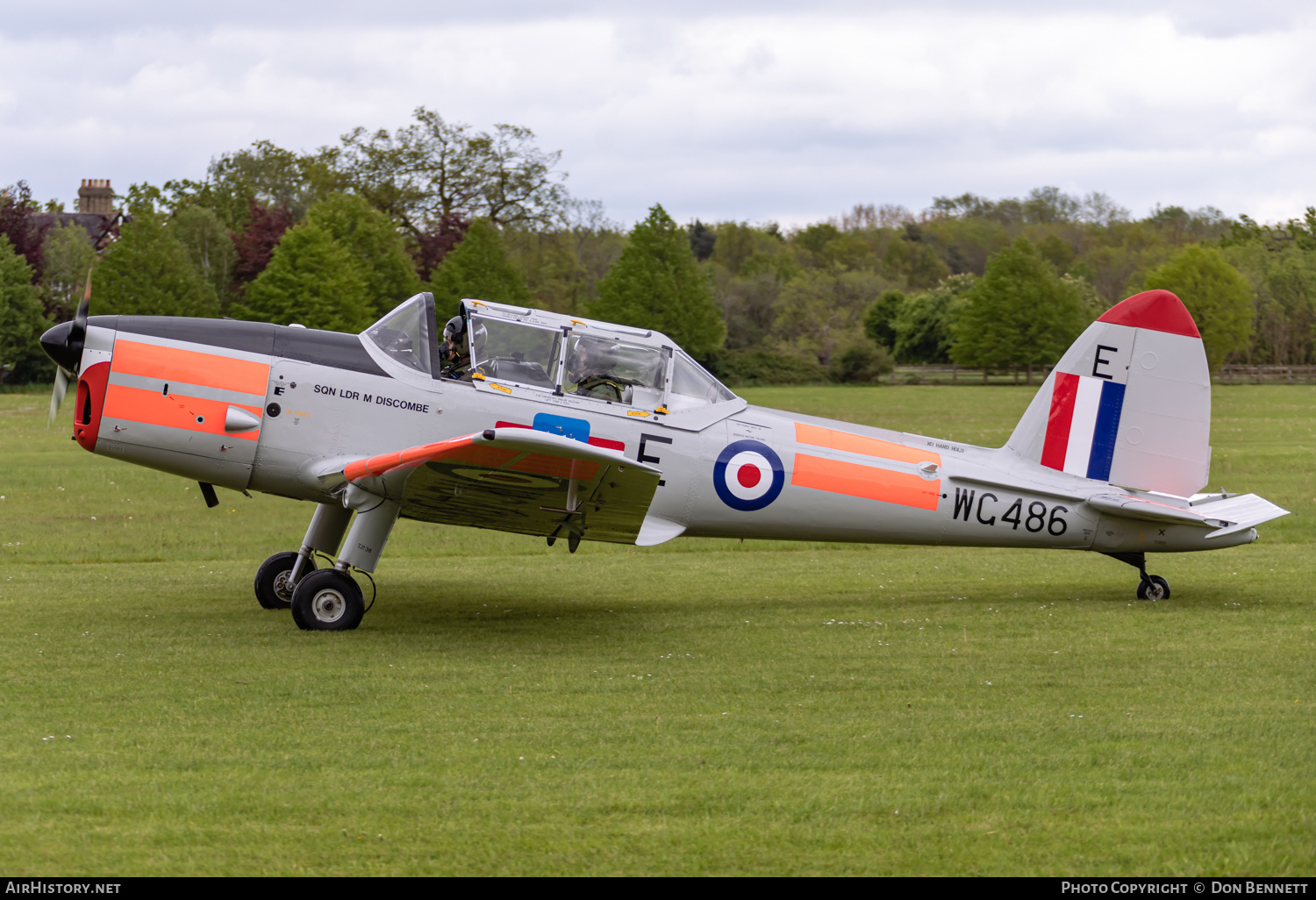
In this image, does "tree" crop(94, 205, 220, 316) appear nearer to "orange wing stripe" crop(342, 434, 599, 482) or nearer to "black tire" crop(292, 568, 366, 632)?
"black tire" crop(292, 568, 366, 632)

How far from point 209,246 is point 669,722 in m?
65.9

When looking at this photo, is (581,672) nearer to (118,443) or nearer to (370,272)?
(118,443)

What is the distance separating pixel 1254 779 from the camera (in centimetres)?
543

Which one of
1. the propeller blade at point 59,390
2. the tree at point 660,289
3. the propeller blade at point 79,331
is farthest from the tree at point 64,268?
the propeller blade at point 79,331

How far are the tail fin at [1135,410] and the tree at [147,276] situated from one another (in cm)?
4887

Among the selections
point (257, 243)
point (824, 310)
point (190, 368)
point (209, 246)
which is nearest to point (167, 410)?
point (190, 368)

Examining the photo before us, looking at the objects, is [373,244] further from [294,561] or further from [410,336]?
[410,336]

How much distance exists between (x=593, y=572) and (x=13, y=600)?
552 centimetres

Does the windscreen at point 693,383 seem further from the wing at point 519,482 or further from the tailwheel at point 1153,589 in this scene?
the tailwheel at point 1153,589

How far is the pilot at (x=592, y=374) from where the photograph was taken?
9.67 m

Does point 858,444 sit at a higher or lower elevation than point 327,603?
higher

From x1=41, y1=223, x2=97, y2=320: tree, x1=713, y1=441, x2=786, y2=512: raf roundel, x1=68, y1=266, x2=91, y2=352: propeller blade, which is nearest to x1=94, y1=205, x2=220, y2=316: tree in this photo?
x1=41, y1=223, x2=97, y2=320: tree

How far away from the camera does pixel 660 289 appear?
5903 cm
